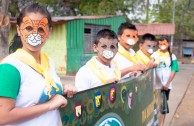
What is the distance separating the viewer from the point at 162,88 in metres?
4.91

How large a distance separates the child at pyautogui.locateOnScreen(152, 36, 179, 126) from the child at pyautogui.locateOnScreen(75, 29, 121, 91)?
2.09 metres

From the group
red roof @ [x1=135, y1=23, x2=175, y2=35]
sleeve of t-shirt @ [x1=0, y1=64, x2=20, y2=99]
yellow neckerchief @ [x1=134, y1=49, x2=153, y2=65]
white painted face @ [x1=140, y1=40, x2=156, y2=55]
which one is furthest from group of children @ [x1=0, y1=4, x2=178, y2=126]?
red roof @ [x1=135, y1=23, x2=175, y2=35]

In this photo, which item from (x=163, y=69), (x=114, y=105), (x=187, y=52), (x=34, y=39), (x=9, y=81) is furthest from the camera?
(x=187, y=52)

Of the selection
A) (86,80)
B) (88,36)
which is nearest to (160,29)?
(88,36)

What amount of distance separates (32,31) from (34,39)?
0.05 m

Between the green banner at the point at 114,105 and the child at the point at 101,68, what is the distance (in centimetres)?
14

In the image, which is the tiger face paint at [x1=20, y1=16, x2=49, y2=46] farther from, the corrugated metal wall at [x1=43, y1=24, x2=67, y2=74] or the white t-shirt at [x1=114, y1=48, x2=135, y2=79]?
the corrugated metal wall at [x1=43, y1=24, x2=67, y2=74]

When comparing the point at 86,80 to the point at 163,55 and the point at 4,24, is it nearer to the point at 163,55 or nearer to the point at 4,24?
the point at 163,55

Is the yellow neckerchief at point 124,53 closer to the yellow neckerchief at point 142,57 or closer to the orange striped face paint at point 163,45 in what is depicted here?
the yellow neckerchief at point 142,57

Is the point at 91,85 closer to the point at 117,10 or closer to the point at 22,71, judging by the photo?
the point at 22,71

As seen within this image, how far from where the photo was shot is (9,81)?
5.01 feet

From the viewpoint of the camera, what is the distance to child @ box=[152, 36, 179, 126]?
4.85 m

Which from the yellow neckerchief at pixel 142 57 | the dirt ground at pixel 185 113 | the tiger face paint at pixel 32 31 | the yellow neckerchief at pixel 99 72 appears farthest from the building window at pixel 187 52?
the tiger face paint at pixel 32 31

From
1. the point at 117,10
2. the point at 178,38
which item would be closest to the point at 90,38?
the point at 117,10
